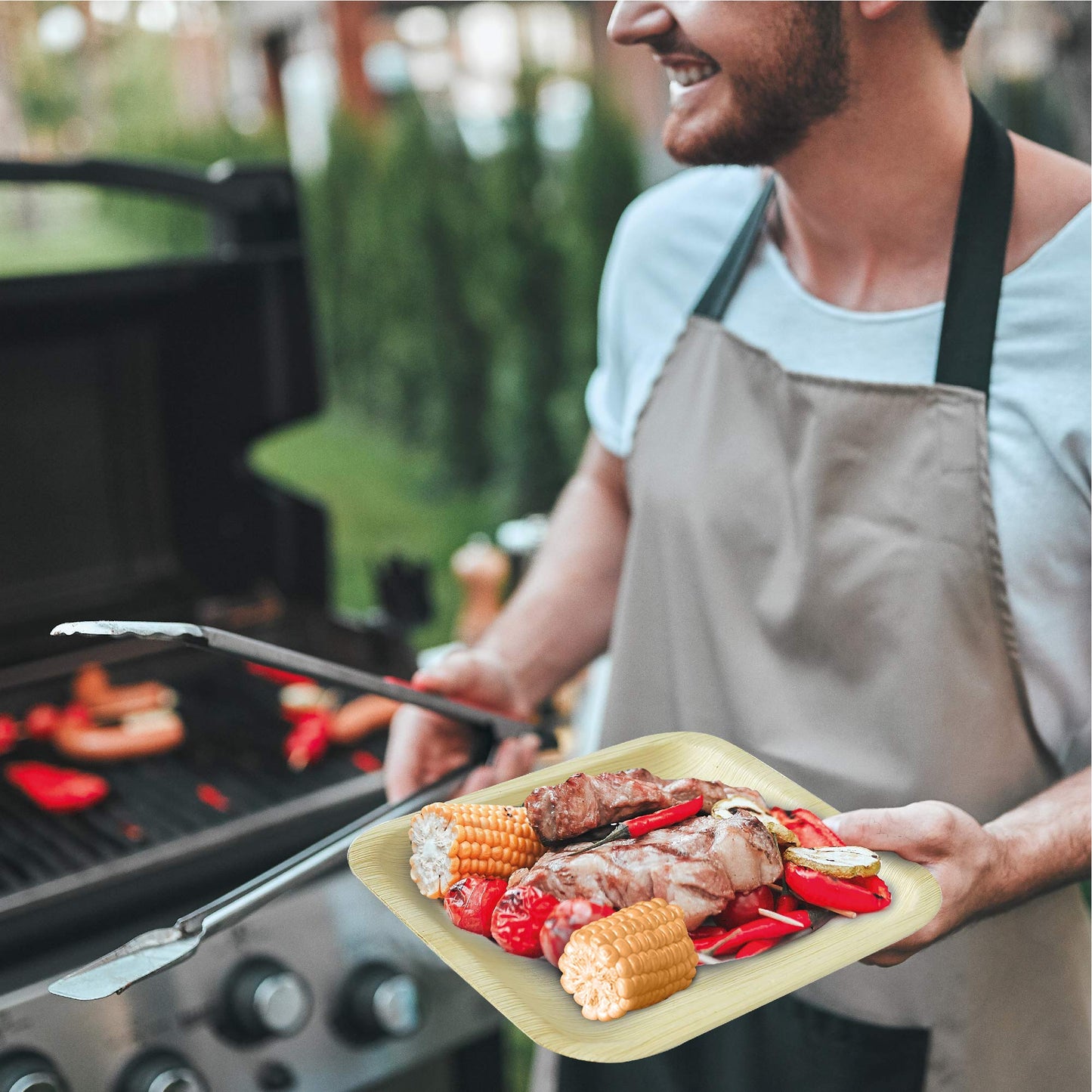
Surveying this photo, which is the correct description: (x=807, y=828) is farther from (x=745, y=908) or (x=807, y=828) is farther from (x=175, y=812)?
(x=175, y=812)

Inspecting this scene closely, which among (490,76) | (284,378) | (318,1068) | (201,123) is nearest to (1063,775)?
(318,1068)

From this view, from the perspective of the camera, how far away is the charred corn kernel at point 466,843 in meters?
0.66

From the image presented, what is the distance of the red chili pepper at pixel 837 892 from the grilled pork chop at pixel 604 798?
6 centimetres

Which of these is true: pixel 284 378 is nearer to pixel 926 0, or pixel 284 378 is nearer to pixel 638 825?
pixel 926 0

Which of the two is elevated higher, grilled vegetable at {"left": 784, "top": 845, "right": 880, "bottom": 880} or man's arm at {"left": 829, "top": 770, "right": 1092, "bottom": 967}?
grilled vegetable at {"left": 784, "top": 845, "right": 880, "bottom": 880}

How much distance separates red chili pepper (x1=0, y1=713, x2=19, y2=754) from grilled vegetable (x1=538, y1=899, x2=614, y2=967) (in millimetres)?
1109

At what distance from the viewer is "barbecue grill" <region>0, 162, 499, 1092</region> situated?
1157 millimetres

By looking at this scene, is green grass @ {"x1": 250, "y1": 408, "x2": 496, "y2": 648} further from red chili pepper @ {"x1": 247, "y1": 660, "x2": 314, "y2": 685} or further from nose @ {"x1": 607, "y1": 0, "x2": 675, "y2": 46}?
nose @ {"x1": 607, "y1": 0, "x2": 675, "y2": 46}

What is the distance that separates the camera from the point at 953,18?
0.93 meters

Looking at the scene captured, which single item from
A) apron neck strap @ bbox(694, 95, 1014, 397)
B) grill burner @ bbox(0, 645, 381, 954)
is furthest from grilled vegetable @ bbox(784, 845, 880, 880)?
grill burner @ bbox(0, 645, 381, 954)

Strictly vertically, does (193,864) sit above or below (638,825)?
below

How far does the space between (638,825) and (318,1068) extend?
2.45 feet

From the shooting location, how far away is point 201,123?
543 centimetres

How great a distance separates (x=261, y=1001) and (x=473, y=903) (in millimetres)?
619
